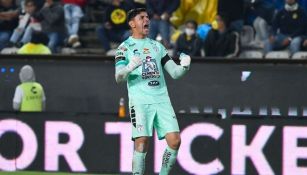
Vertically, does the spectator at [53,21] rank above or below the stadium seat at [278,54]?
above

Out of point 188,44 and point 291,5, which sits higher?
point 291,5

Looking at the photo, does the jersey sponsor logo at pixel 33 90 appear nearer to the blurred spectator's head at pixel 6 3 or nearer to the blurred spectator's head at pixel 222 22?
the blurred spectator's head at pixel 6 3

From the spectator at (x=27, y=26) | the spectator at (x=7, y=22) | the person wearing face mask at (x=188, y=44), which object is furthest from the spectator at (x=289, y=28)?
the spectator at (x=7, y=22)

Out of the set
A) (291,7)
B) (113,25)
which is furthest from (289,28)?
(113,25)

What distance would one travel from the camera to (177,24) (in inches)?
737

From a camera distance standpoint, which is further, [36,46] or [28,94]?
[36,46]

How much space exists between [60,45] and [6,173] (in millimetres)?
5913

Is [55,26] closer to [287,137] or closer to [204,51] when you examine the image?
[204,51]

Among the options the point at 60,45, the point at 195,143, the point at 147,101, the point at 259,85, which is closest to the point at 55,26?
the point at 60,45

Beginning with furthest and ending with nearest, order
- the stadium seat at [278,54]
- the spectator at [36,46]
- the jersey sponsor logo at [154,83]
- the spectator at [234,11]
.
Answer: the spectator at [36,46], the spectator at [234,11], the stadium seat at [278,54], the jersey sponsor logo at [154,83]

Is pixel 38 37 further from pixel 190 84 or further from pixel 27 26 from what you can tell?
pixel 190 84

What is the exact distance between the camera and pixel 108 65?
16984 millimetres

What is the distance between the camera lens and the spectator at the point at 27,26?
62.5 ft

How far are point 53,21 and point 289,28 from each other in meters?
4.92
